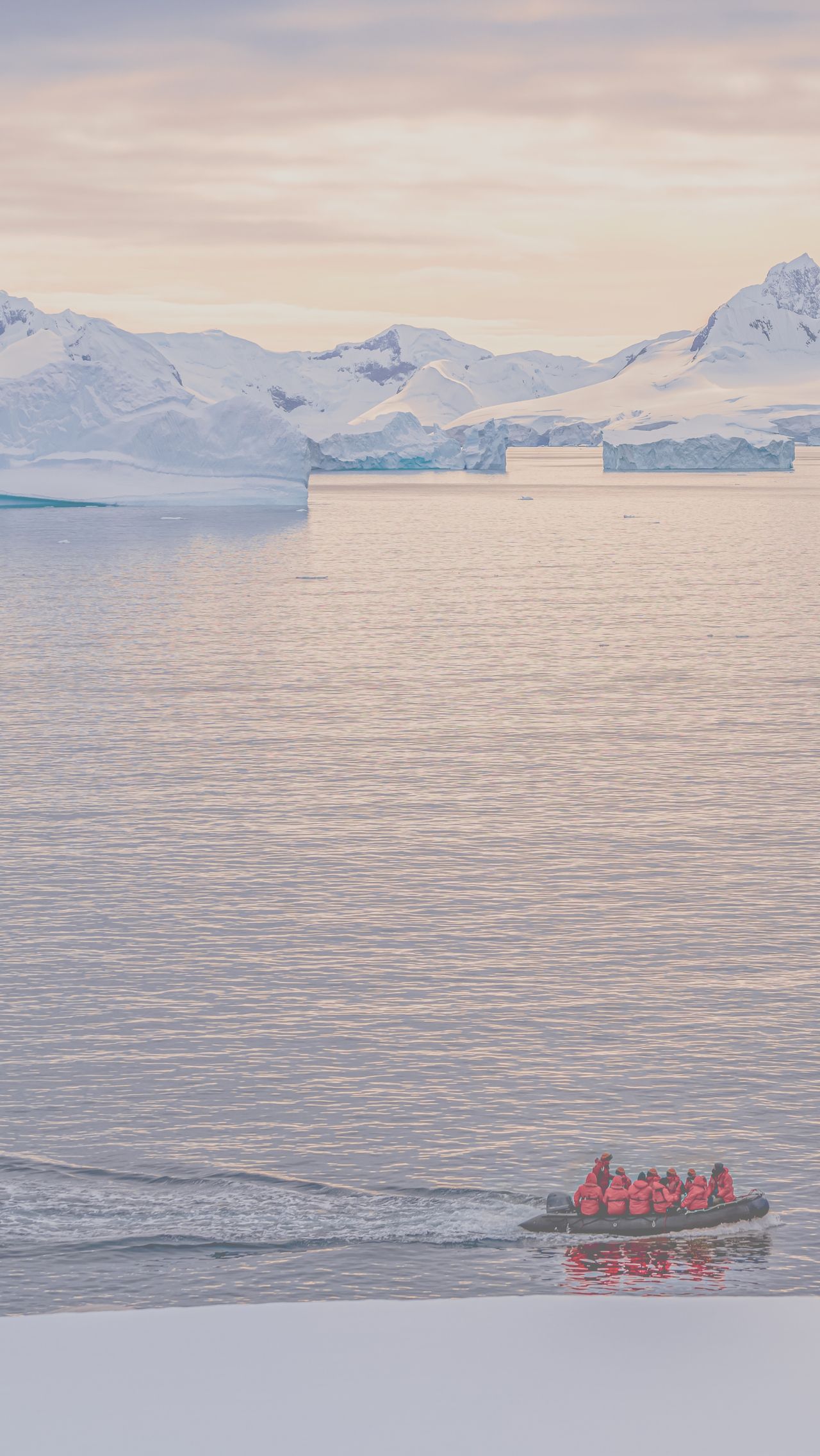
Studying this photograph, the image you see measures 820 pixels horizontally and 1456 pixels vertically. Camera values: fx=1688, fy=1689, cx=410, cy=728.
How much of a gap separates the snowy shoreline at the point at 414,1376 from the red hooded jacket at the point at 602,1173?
2.66 metres

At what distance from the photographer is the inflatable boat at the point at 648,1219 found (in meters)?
24.1

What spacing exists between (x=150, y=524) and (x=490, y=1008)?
16838 cm

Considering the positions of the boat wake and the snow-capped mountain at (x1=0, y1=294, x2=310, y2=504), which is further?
the snow-capped mountain at (x1=0, y1=294, x2=310, y2=504)

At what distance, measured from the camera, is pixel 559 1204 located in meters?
24.6

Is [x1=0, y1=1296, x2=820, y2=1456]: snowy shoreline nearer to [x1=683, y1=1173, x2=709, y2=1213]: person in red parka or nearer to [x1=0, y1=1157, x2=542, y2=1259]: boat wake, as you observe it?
[x1=683, y1=1173, x2=709, y2=1213]: person in red parka

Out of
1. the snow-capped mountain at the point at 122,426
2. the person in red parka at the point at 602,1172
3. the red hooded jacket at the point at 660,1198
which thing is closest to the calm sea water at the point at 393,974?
the red hooded jacket at the point at 660,1198

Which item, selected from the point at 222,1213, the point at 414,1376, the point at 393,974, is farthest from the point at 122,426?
the point at 414,1376

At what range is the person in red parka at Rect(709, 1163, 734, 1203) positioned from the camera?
Result: 79.2 feet

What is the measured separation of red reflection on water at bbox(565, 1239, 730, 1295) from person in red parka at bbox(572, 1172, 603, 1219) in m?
0.59

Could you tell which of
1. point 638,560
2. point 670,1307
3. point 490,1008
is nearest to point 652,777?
point 490,1008

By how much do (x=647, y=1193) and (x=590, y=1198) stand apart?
2.71ft

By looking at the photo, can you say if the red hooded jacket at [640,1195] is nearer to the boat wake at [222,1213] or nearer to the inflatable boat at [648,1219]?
the inflatable boat at [648,1219]

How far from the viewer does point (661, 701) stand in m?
67.8

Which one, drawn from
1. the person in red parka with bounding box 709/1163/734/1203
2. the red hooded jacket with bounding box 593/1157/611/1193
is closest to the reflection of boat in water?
the person in red parka with bounding box 709/1163/734/1203
